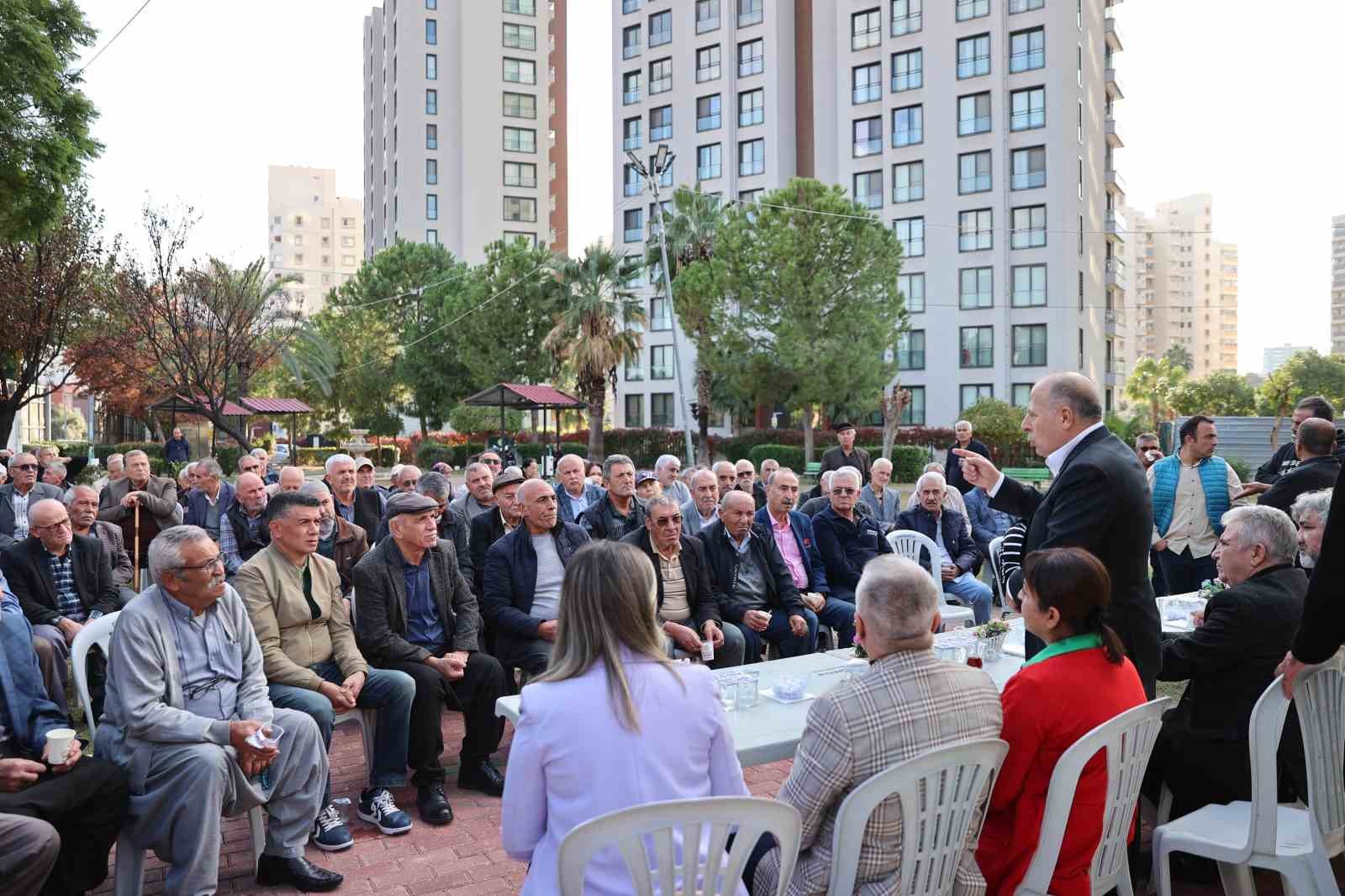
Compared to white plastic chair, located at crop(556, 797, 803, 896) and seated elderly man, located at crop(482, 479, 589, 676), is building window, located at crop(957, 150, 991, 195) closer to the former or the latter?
seated elderly man, located at crop(482, 479, 589, 676)

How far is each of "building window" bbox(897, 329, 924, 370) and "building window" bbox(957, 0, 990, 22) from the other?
44.3 ft

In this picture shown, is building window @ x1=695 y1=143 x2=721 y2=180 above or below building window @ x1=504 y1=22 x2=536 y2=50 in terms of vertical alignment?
below

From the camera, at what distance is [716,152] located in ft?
167

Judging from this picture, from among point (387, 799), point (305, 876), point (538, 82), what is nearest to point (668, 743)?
point (305, 876)

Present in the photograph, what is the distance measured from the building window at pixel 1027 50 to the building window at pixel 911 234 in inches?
291

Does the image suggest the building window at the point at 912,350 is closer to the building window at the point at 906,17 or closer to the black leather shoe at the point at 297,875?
the building window at the point at 906,17

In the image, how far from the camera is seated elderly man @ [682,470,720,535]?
8.56 meters

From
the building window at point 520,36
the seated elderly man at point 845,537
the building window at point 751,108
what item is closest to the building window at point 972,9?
the building window at point 751,108

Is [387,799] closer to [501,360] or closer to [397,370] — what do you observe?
[501,360]

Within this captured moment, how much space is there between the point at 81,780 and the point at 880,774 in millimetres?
2991

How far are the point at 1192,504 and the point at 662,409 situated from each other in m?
44.9

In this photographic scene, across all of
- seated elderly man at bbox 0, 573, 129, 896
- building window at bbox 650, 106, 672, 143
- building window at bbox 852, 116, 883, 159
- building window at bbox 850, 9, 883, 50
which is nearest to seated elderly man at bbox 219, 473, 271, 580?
seated elderly man at bbox 0, 573, 129, 896

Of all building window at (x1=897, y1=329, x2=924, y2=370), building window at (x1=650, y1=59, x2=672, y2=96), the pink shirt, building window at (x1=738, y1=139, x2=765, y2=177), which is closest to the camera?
the pink shirt

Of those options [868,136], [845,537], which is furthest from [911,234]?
[845,537]
